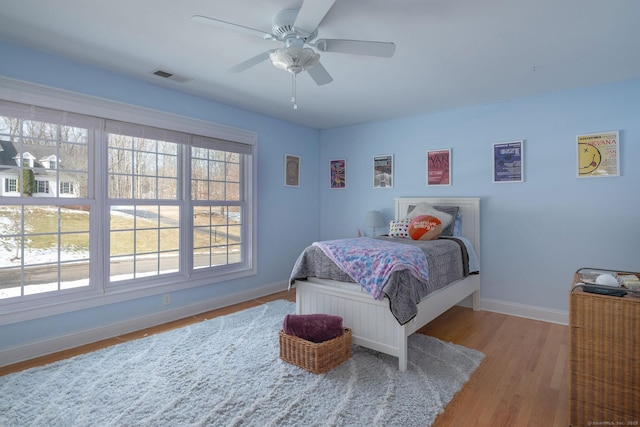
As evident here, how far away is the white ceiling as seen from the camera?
82.0 inches

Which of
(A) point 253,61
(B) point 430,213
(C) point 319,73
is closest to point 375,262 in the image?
(C) point 319,73

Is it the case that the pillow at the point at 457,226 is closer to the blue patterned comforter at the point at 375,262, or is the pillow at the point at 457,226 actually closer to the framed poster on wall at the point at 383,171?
the framed poster on wall at the point at 383,171

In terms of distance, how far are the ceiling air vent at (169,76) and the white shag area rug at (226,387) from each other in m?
2.45

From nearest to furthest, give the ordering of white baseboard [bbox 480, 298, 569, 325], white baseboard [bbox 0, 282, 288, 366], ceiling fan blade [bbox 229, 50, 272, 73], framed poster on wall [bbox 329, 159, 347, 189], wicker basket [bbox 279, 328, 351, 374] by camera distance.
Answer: ceiling fan blade [bbox 229, 50, 272, 73] → wicker basket [bbox 279, 328, 351, 374] → white baseboard [bbox 0, 282, 288, 366] → white baseboard [bbox 480, 298, 569, 325] → framed poster on wall [bbox 329, 159, 347, 189]

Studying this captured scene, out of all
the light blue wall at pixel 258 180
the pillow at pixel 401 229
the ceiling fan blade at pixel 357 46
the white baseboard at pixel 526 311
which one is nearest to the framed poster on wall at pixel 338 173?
the light blue wall at pixel 258 180

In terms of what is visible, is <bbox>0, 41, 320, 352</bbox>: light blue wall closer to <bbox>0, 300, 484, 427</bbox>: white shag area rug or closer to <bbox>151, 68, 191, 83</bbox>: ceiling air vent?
<bbox>151, 68, 191, 83</bbox>: ceiling air vent

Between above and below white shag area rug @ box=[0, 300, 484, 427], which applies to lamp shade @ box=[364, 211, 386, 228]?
above

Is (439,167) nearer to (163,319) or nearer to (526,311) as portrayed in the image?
(526,311)

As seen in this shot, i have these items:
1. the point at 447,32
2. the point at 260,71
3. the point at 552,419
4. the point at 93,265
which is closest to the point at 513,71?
the point at 447,32

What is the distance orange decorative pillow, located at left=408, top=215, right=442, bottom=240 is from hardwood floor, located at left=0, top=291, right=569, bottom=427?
913 millimetres

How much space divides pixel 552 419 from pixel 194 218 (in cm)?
356

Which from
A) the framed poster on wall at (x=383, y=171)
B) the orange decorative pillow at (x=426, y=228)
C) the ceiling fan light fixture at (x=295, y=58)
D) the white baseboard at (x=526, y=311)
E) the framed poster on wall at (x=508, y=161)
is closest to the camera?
the ceiling fan light fixture at (x=295, y=58)

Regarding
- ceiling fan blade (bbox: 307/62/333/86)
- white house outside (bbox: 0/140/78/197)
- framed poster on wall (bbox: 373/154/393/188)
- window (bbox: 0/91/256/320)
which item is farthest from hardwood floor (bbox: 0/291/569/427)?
ceiling fan blade (bbox: 307/62/333/86)

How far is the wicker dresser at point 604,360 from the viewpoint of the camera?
165 centimetres
